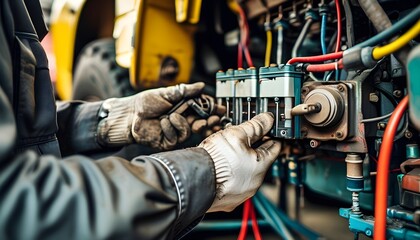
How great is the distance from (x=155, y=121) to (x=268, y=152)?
463 millimetres

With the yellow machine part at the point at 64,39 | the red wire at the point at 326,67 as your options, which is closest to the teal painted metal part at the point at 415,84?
the red wire at the point at 326,67

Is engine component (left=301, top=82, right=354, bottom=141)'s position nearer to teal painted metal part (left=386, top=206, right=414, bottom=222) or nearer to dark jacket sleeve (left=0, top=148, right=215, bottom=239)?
teal painted metal part (left=386, top=206, right=414, bottom=222)

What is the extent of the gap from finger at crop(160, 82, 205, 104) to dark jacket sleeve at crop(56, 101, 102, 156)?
311mm

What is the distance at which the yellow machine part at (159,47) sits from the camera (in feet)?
5.00

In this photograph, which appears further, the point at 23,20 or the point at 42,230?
the point at 23,20

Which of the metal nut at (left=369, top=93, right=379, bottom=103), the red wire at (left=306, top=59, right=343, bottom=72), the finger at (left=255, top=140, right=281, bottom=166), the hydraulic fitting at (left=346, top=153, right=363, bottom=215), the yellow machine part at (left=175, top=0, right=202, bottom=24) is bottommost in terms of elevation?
the hydraulic fitting at (left=346, top=153, right=363, bottom=215)

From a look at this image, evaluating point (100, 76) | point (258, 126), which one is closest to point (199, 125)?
point (258, 126)

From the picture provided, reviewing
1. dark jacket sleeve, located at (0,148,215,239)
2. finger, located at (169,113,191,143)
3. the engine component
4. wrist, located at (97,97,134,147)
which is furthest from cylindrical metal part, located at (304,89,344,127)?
wrist, located at (97,97,134,147)

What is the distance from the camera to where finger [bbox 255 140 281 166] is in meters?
0.85

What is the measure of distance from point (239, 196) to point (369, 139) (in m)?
0.36

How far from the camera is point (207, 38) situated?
176cm

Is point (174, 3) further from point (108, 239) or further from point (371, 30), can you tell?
point (108, 239)

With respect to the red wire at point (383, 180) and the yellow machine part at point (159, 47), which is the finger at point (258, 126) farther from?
the yellow machine part at point (159, 47)

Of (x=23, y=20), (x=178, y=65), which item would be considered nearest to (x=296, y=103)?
(x=23, y=20)
